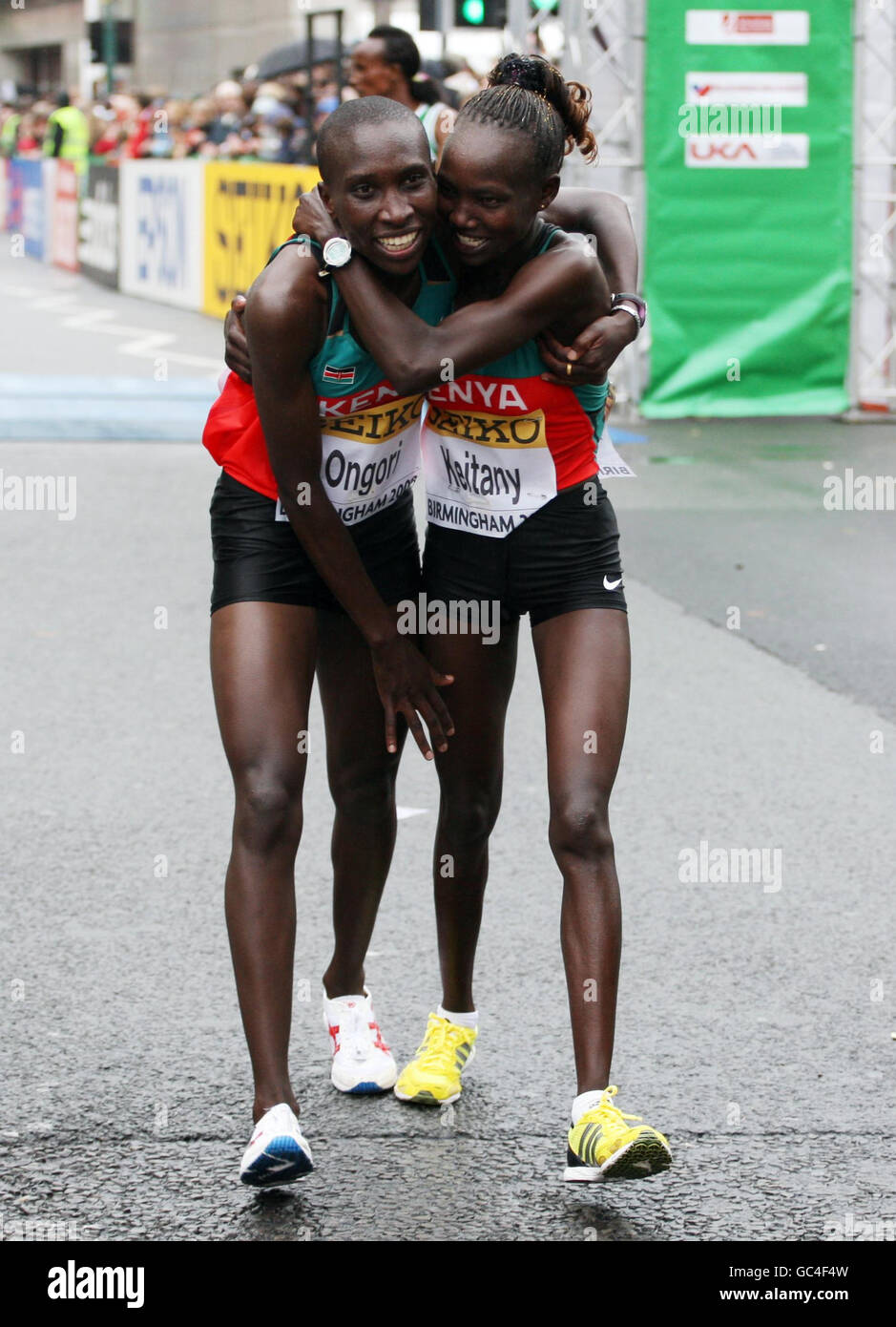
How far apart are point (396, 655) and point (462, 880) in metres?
0.57

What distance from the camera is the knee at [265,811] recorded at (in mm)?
3410

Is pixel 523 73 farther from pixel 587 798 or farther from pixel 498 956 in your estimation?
pixel 498 956

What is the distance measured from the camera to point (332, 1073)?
3896 millimetres

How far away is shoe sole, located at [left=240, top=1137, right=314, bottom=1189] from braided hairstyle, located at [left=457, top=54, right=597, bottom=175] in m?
1.73

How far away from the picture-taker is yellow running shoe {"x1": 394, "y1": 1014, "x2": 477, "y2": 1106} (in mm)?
3787

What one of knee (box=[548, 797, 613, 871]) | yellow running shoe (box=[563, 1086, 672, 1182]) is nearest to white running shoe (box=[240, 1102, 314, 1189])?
yellow running shoe (box=[563, 1086, 672, 1182])

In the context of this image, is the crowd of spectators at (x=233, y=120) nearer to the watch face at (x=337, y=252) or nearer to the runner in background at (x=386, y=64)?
the runner in background at (x=386, y=64)

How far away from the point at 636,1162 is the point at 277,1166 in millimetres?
595

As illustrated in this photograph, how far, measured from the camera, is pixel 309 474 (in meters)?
3.40

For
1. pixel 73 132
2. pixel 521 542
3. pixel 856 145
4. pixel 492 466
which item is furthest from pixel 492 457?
pixel 73 132

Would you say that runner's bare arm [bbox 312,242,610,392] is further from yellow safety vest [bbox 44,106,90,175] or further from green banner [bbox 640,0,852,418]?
yellow safety vest [bbox 44,106,90,175]
